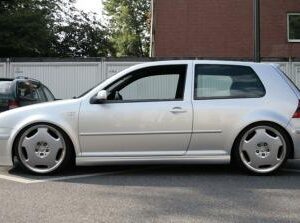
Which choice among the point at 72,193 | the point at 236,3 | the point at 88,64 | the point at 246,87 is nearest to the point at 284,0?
the point at 236,3

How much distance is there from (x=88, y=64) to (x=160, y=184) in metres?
16.5

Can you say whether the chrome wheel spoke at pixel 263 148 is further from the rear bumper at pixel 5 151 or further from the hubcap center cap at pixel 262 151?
the rear bumper at pixel 5 151

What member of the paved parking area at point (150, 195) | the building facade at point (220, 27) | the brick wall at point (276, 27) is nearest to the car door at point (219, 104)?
the paved parking area at point (150, 195)

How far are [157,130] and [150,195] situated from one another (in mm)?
1352

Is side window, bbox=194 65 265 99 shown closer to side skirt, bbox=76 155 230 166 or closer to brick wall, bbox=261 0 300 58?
side skirt, bbox=76 155 230 166

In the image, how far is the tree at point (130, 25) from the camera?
213 ft

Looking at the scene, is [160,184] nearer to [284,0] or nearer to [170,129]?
[170,129]

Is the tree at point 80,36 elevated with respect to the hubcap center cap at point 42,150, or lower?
elevated

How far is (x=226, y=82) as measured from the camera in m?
8.16

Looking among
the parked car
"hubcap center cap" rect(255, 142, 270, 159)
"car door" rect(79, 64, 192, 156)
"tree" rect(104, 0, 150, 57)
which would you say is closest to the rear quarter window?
the parked car

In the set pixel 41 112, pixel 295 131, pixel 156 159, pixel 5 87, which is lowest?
pixel 156 159

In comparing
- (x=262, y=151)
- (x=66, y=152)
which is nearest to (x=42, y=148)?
(x=66, y=152)

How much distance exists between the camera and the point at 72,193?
6.82m

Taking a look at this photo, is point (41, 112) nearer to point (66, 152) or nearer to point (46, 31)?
point (66, 152)
